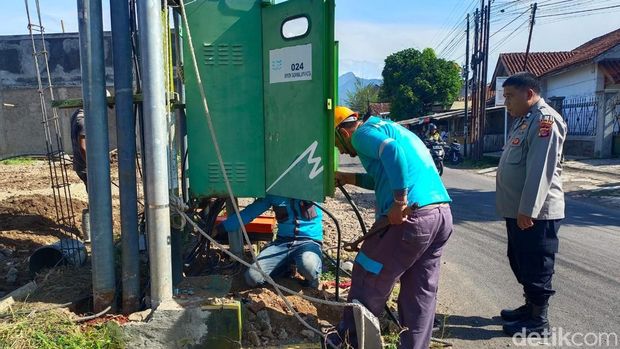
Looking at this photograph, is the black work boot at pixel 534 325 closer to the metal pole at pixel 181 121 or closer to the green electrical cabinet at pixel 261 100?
the green electrical cabinet at pixel 261 100

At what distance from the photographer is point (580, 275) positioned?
17.2 feet

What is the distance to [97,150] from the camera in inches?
131

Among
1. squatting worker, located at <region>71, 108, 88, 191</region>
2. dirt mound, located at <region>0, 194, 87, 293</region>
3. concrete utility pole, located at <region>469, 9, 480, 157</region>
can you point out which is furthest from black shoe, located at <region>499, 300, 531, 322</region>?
concrete utility pole, located at <region>469, 9, 480, 157</region>

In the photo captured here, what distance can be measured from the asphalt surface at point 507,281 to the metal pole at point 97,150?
246 cm

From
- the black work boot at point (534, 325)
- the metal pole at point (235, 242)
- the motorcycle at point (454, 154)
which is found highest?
the metal pole at point (235, 242)

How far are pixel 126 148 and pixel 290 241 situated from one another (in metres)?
1.72

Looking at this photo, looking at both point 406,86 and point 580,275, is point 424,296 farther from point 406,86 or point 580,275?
point 406,86

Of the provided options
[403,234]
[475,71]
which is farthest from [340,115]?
[475,71]

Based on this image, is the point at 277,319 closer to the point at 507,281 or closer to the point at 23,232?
the point at 507,281

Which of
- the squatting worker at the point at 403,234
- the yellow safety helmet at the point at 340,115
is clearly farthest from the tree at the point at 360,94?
the squatting worker at the point at 403,234

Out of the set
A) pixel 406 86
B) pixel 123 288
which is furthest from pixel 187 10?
pixel 406 86

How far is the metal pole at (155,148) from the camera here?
10.0 feet

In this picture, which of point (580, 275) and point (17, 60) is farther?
point (17, 60)

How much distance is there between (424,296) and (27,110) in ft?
79.0
